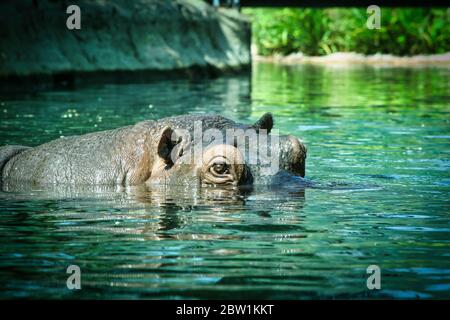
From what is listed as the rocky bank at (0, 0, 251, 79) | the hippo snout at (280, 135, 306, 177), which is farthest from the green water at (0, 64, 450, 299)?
the rocky bank at (0, 0, 251, 79)

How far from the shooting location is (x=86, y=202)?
7.35 m

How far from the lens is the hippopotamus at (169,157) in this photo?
24.0ft

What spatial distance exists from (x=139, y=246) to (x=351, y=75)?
25057 mm

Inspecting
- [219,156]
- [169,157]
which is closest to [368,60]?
[169,157]

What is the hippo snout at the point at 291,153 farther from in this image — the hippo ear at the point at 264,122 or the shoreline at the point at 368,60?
the shoreline at the point at 368,60

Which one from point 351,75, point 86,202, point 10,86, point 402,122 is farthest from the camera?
point 351,75

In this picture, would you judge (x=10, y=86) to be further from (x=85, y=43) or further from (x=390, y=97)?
(x=390, y=97)

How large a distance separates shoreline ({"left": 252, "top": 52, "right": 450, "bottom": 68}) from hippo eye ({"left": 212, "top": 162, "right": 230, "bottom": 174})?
3143 centimetres

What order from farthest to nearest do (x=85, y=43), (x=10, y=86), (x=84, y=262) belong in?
(x=85, y=43)
(x=10, y=86)
(x=84, y=262)

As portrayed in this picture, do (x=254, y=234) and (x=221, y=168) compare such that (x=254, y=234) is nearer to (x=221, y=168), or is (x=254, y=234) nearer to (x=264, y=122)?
(x=221, y=168)

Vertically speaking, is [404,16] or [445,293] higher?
[404,16]

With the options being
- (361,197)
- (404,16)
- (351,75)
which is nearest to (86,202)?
(361,197)

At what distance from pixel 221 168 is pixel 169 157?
0.46 meters

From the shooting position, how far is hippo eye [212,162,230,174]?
7280 mm
